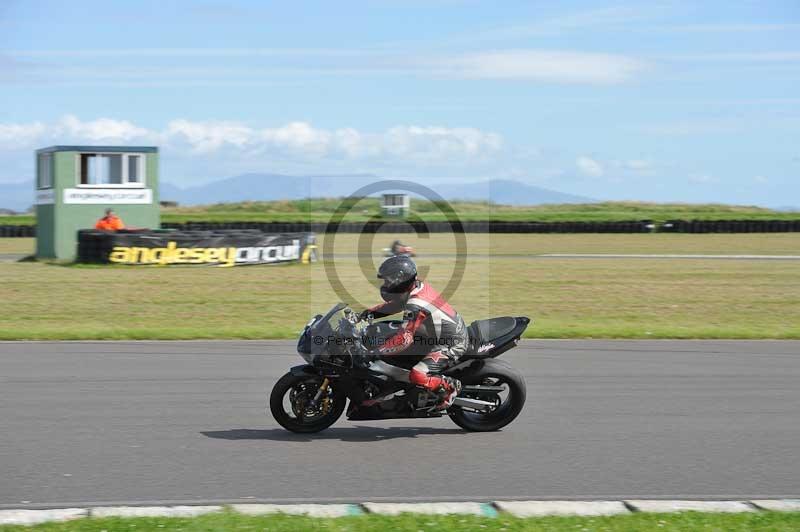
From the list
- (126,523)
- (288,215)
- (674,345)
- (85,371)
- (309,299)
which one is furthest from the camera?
(288,215)

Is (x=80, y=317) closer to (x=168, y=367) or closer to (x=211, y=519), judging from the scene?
(x=168, y=367)

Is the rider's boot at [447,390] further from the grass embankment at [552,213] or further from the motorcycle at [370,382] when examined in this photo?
the grass embankment at [552,213]

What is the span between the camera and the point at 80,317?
17500mm

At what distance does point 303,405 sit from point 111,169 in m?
24.4

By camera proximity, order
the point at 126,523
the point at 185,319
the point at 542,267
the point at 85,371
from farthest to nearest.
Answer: the point at 542,267 < the point at 185,319 < the point at 85,371 < the point at 126,523

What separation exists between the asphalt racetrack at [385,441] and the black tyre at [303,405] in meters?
0.14

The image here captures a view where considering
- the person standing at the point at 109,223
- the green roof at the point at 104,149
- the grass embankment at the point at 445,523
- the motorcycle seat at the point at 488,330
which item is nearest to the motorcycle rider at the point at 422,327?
the motorcycle seat at the point at 488,330

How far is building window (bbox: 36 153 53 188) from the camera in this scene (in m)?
30.4

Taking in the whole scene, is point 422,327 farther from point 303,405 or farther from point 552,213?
point 552,213

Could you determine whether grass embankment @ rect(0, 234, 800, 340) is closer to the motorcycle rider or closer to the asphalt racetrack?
the motorcycle rider

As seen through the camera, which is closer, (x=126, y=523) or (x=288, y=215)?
(x=126, y=523)

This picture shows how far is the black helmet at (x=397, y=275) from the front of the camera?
795 centimetres

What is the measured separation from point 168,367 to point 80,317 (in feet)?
21.8

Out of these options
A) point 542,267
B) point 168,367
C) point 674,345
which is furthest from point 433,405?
point 542,267
